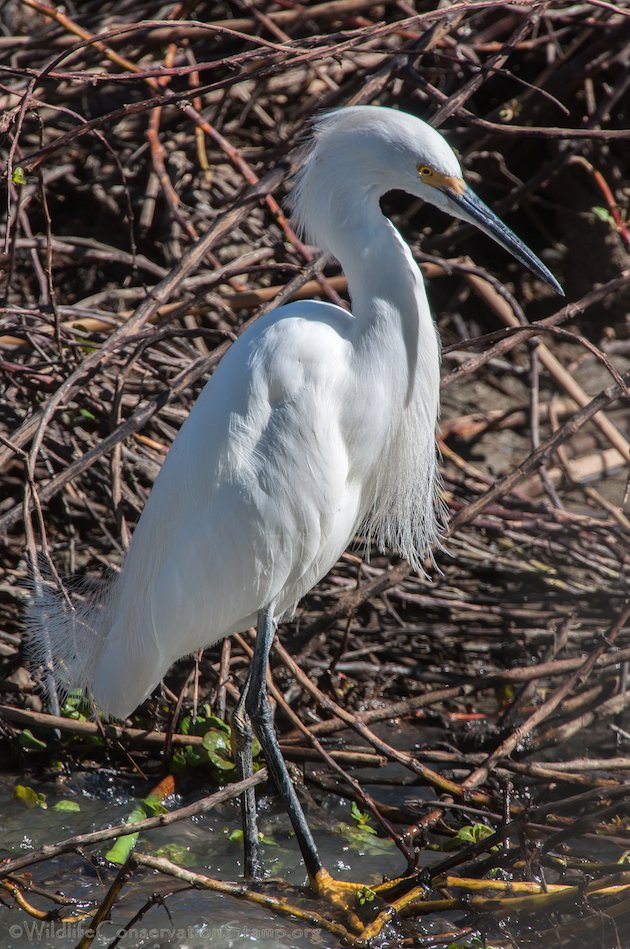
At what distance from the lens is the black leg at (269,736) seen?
2082 mm

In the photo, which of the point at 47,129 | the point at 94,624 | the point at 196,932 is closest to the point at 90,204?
the point at 47,129

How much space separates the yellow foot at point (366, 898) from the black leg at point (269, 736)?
0.04 meters

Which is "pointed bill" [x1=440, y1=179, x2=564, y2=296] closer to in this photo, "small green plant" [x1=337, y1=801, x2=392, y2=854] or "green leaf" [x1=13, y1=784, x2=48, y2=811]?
"small green plant" [x1=337, y1=801, x2=392, y2=854]

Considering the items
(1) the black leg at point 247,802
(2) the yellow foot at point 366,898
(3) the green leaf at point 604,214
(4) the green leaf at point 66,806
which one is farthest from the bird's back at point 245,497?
(3) the green leaf at point 604,214

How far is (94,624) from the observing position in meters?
2.40

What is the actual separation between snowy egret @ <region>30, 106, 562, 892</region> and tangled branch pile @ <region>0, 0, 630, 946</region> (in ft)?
0.85

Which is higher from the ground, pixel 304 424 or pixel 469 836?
pixel 304 424

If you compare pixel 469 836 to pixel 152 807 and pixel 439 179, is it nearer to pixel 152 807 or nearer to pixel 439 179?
pixel 152 807

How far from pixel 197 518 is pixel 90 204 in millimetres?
2272

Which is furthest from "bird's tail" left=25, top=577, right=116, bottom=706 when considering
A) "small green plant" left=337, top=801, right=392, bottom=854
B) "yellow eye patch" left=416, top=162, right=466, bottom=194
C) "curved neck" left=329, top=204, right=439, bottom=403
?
"yellow eye patch" left=416, top=162, right=466, bottom=194

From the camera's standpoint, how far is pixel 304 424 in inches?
81.9


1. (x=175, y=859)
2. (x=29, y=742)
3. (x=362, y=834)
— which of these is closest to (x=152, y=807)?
(x=175, y=859)

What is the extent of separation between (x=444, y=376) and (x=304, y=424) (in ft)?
3.81

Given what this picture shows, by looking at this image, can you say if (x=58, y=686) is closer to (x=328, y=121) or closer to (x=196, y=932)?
(x=196, y=932)
